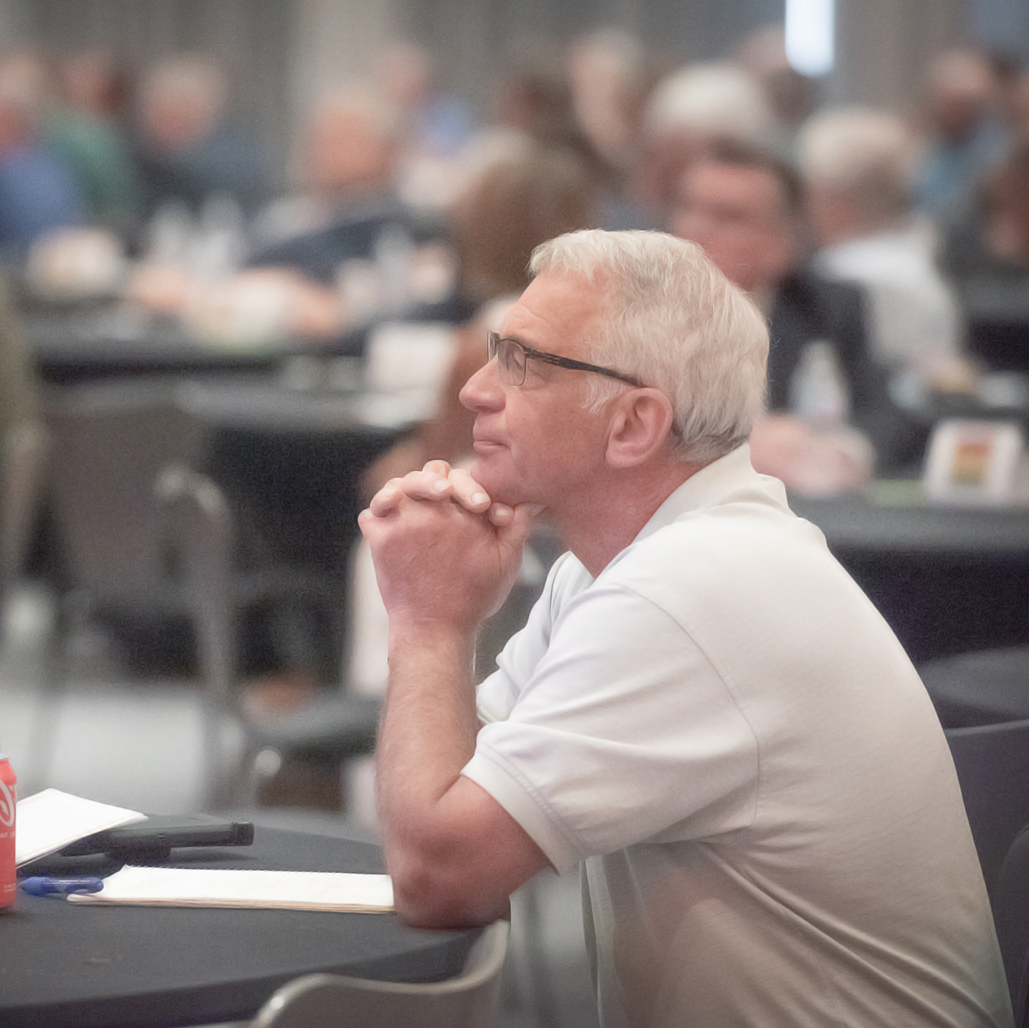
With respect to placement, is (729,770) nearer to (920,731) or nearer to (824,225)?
(920,731)

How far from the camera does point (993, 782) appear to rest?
5.44 feet

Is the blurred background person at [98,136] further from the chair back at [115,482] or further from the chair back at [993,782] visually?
the chair back at [993,782]

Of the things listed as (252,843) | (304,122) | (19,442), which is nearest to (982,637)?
(252,843)

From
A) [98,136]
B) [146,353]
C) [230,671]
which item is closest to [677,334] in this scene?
[230,671]

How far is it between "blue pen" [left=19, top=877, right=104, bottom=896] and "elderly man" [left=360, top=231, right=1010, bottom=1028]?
0.28 meters

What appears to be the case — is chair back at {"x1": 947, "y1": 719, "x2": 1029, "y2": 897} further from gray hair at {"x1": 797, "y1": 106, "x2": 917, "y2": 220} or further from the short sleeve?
gray hair at {"x1": 797, "y1": 106, "x2": 917, "y2": 220}

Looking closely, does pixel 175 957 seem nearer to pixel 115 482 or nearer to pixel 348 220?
pixel 115 482

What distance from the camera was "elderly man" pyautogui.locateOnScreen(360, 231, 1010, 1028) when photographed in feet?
4.24

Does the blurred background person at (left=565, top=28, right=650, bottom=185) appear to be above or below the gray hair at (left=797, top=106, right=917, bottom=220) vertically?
above

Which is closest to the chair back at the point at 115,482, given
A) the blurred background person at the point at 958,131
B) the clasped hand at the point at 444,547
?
the clasped hand at the point at 444,547

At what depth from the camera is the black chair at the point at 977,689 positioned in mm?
1808

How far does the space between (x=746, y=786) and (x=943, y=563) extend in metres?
1.28

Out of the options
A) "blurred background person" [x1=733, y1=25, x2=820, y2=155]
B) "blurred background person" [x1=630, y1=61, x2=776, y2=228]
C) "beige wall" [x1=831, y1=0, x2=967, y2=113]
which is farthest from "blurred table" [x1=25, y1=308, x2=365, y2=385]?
"beige wall" [x1=831, y1=0, x2=967, y2=113]

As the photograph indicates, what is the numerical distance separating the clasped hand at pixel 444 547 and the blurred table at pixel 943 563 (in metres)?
0.80
